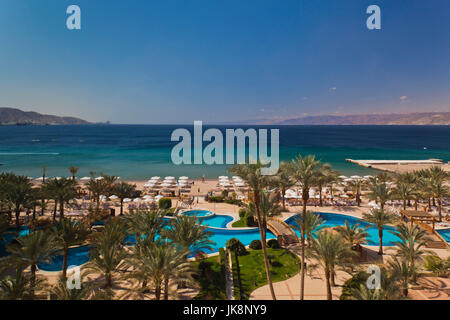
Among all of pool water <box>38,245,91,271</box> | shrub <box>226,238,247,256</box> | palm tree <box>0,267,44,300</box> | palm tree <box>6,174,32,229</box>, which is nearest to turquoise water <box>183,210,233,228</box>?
shrub <box>226,238,247,256</box>

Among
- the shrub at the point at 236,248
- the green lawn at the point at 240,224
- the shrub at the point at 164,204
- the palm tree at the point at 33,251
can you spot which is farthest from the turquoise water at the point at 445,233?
the palm tree at the point at 33,251

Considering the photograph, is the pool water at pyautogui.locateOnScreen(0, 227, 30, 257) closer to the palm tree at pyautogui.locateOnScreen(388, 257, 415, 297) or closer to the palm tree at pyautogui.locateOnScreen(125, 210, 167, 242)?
the palm tree at pyautogui.locateOnScreen(125, 210, 167, 242)

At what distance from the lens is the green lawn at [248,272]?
1317cm

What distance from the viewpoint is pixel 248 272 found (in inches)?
591

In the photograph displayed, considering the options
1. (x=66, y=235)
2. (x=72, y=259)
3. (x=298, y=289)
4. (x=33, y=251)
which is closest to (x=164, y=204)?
(x=72, y=259)

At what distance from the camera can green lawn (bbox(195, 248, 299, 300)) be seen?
13166 millimetres

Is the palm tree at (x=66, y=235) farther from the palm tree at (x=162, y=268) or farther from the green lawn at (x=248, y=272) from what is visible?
the green lawn at (x=248, y=272)

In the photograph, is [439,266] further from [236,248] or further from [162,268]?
[162,268]

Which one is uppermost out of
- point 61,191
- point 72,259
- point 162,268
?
point 61,191

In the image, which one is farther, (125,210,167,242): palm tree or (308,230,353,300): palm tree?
(125,210,167,242): palm tree

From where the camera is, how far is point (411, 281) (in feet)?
44.4

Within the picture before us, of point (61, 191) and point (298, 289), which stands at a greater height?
point (61, 191)

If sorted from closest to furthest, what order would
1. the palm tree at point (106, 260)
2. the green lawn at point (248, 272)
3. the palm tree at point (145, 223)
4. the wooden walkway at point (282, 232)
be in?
the palm tree at point (106, 260)
the green lawn at point (248, 272)
the palm tree at point (145, 223)
the wooden walkway at point (282, 232)
